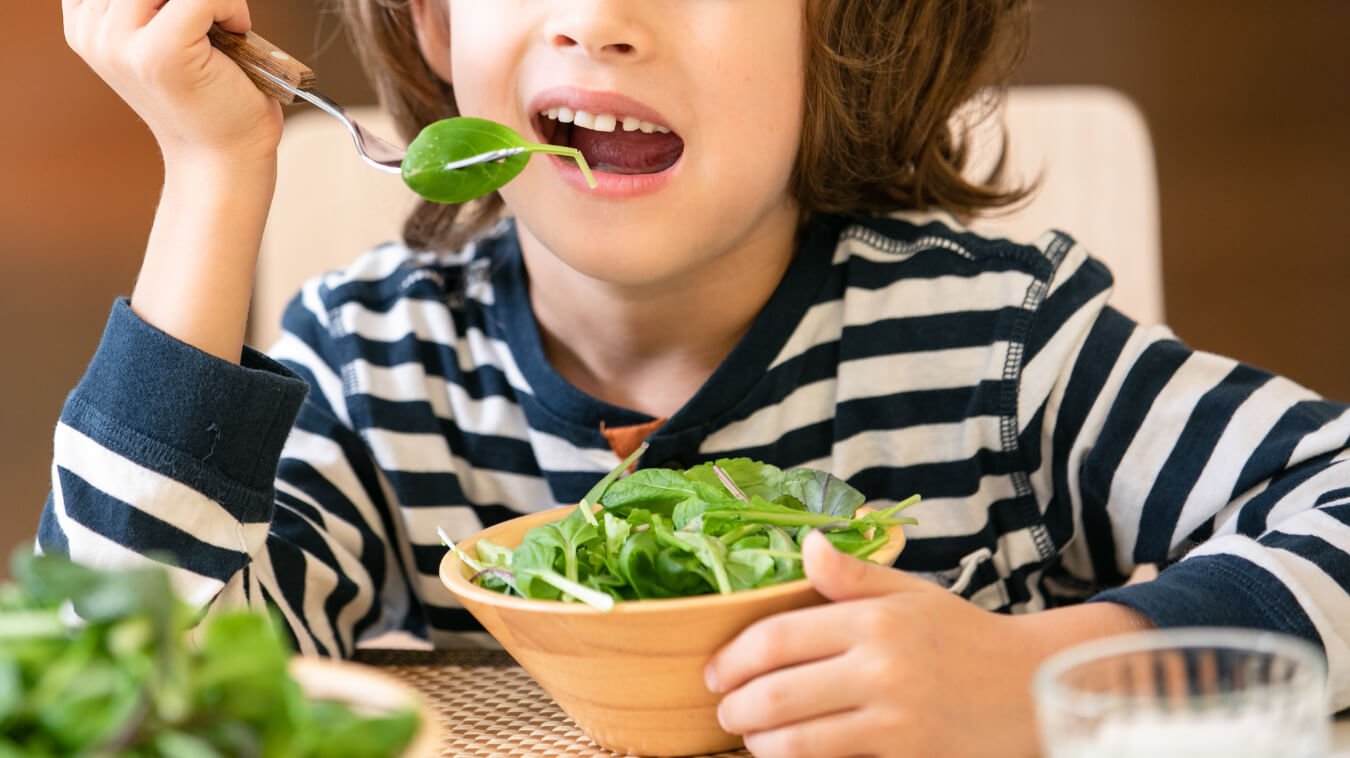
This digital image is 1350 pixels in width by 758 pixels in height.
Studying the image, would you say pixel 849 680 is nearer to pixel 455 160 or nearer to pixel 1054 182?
pixel 455 160

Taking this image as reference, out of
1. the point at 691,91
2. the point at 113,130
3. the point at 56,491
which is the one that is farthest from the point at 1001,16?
the point at 113,130

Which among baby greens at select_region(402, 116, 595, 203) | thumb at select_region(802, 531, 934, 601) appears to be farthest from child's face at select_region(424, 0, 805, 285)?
thumb at select_region(802, 531, 934, 601)

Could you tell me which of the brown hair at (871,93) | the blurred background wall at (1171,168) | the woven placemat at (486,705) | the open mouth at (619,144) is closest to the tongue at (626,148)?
the open mouth at (619,144)

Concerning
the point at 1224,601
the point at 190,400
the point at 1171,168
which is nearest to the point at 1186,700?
the point at 1224,601

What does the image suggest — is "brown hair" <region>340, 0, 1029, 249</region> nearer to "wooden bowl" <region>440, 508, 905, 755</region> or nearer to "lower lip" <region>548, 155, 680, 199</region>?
"lower lip" <region>548, 155, 680, 199</region>

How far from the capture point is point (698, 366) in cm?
108

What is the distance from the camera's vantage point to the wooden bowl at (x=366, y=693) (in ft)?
1.37

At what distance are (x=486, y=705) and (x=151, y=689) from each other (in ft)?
1.27

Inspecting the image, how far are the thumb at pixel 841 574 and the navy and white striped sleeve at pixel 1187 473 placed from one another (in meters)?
0.17

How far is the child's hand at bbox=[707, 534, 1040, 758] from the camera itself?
0.62 meters

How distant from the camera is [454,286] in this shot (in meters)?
1.15

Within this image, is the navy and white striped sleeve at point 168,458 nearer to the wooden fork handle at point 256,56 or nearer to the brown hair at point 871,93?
the wooden fork handle at point 256,56

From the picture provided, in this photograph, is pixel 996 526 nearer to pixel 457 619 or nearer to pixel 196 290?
pixel 457 619

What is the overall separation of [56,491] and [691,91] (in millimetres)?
454
